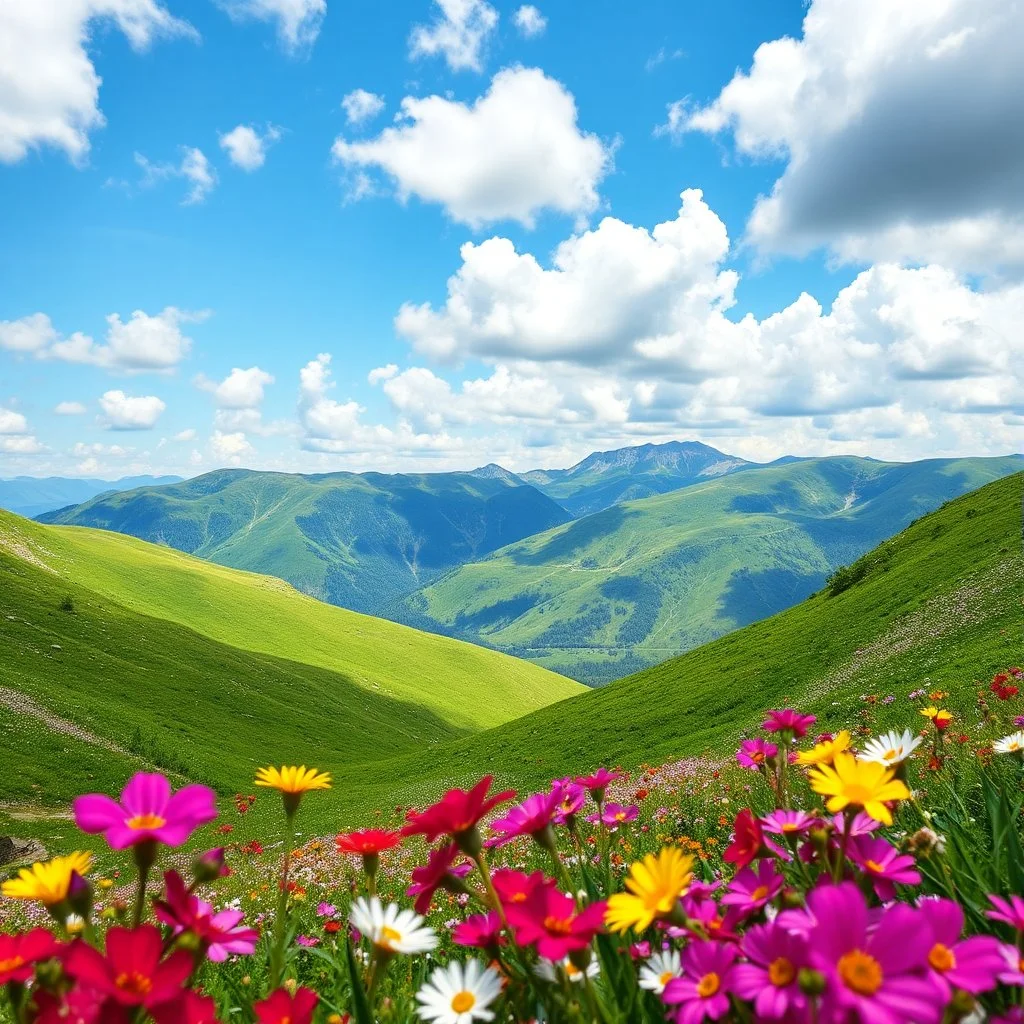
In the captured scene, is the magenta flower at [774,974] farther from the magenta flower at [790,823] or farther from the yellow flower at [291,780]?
the yellow flower at [291,780]

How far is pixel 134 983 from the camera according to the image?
54.7 inches

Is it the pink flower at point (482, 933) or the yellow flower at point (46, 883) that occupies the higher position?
the yellow flower at point (46, 883)

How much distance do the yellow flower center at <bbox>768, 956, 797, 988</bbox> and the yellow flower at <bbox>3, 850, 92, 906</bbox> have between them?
1.62 m

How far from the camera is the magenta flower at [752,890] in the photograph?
5.82ft

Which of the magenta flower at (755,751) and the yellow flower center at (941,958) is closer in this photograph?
the yellow flower center at (941,958)

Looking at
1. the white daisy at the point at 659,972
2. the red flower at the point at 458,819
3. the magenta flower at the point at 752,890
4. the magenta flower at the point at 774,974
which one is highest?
the red flower at the point at 458,819

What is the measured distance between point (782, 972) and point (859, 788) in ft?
1.93

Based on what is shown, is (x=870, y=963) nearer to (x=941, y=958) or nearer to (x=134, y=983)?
(x=941, y=958)

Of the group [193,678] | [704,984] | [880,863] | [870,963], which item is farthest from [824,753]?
[193,678]

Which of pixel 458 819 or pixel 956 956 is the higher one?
pixel 458 819

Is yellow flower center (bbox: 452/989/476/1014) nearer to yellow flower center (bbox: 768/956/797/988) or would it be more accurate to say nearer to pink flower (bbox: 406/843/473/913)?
pink flower (bbox: 406/843/473/913)

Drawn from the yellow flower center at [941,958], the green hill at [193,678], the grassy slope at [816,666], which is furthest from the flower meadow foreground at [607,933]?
the green hill at [193,678]

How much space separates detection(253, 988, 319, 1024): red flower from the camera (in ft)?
5.07

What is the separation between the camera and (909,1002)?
1003 millimetres
